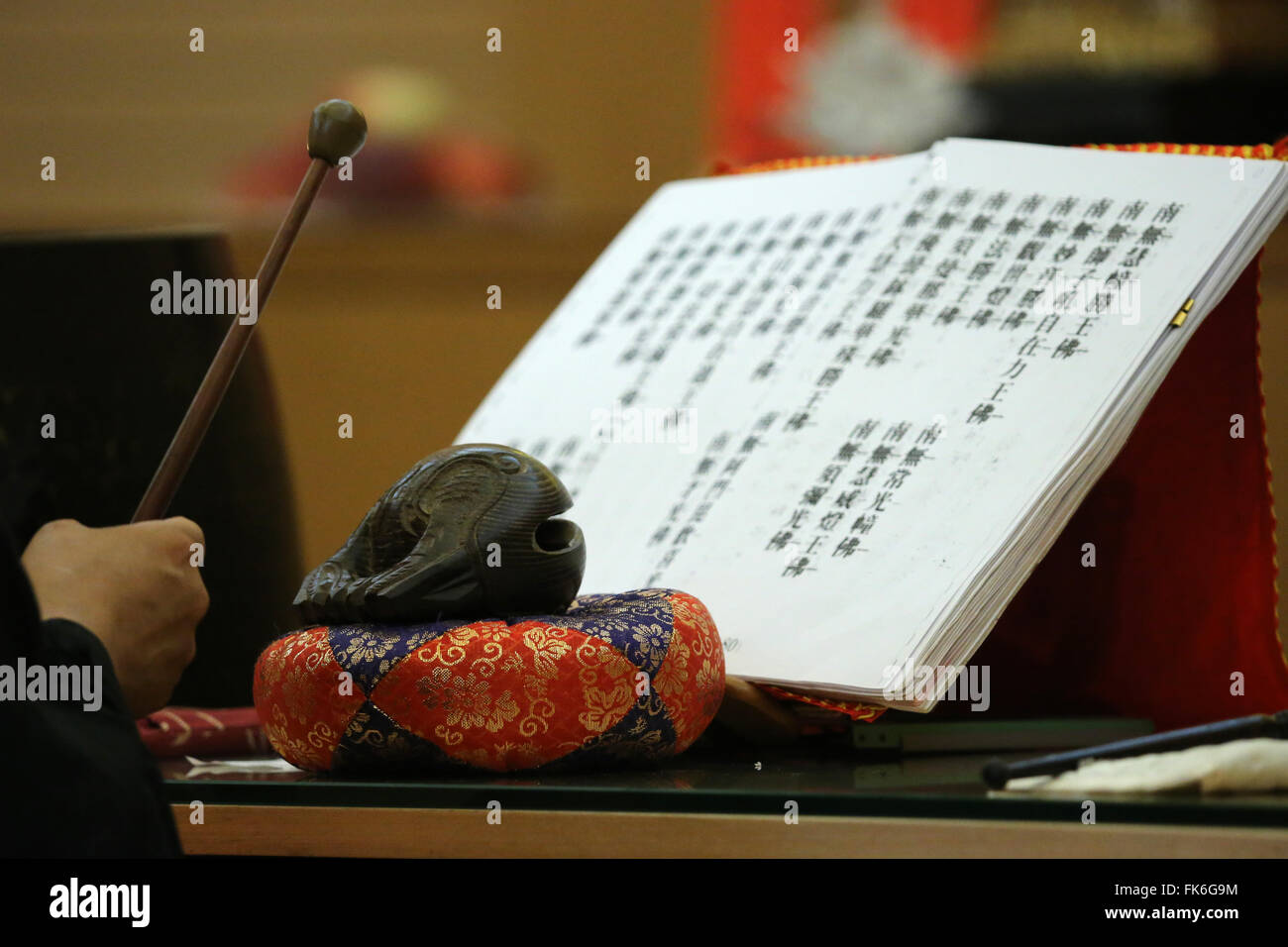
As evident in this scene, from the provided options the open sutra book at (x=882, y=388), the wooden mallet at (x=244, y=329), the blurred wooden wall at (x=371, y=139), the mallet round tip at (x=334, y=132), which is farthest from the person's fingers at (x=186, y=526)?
the blurred wooden wall at (x=371, y=139)

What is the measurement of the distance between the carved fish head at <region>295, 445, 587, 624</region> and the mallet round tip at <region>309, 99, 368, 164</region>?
0.21 m

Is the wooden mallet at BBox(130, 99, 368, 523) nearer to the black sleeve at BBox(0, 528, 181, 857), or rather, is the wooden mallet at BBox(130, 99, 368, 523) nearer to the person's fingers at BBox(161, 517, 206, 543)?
the person's fingers at BBox(161, 517, 206, 543)

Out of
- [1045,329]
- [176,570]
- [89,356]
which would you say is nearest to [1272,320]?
[1045,329]

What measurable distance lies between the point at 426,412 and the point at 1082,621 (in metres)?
1.73

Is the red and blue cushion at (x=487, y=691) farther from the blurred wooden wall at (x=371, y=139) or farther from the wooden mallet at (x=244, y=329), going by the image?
the blurred wooden wall at (x=371, y=139)

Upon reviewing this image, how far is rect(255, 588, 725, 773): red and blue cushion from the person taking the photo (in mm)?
917

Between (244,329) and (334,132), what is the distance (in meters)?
0.14

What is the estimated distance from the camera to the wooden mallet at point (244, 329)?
95 cm

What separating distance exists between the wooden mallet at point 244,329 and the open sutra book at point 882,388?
0.37 metres

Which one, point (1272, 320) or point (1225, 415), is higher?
point (1272, 320)

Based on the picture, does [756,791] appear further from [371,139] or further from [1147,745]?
[371,139]

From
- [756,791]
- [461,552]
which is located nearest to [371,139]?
[461,552]

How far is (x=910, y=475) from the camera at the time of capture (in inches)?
43.8

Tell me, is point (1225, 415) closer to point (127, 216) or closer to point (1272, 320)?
point (1272, 320)
